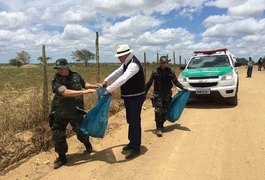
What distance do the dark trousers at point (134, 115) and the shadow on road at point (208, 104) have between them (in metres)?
5.67

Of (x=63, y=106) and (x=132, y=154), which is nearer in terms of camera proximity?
(x=63, y=106)

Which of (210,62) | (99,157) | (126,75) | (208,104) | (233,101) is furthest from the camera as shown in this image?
(210,62)

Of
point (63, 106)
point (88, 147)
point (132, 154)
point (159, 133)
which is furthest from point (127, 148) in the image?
point (63, 106)

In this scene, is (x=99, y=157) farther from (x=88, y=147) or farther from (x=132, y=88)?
(x=132, y=88)

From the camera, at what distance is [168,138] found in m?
7.86

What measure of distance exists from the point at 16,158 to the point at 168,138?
10.3 feet

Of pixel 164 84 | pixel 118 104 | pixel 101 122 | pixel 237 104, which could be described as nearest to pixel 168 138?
pixel 164 84

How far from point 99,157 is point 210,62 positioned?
765 cm

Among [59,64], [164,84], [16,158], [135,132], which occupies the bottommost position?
[16,158]

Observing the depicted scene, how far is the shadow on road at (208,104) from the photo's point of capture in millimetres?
12030

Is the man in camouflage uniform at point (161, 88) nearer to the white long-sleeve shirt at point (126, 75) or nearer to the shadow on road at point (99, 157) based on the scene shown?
the shadow on road at point (99, 157)

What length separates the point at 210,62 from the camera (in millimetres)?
13273

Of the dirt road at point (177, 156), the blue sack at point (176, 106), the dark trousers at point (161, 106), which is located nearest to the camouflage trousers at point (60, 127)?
the dirt road at point (177, 156)

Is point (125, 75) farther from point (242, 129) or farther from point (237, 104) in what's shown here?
point (237, 104)
